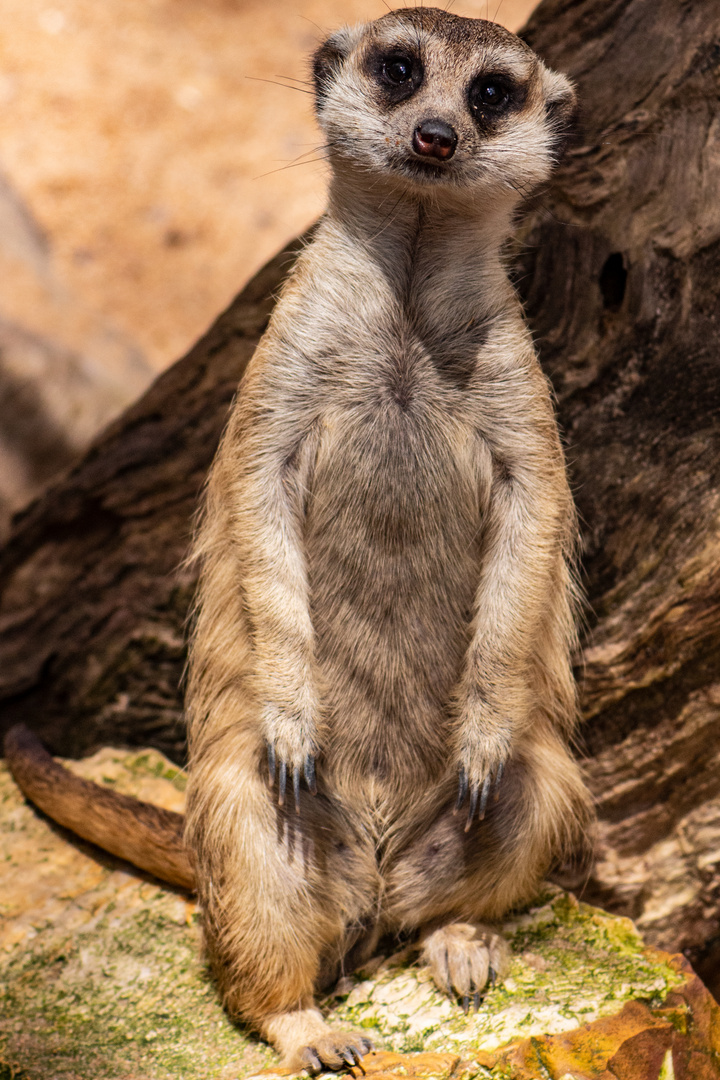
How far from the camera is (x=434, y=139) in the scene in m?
2.06

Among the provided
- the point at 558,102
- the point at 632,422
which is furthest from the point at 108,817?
the point at 558,102

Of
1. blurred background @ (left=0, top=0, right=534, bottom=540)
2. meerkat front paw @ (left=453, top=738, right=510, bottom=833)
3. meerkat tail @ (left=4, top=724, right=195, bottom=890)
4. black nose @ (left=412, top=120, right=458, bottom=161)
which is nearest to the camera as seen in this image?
black nose @ (left=412, top=120, right=458, bottom=161)

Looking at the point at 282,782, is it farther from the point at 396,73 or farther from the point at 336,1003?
the point at 396,73

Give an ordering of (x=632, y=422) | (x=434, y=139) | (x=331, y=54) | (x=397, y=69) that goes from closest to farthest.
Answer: (x=434, y=139) < (x=397, y=69) < (x=331, y=54) < (x=632, y=422)

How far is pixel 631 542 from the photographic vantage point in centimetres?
272

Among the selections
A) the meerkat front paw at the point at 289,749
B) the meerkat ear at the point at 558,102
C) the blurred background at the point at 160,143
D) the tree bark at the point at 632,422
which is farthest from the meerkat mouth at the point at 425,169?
the blurred background at the point at 160,143

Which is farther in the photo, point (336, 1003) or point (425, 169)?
point (336, 1003)

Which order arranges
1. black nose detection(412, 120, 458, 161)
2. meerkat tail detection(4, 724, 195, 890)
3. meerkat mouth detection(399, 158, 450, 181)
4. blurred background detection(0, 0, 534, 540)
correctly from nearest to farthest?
1. black nose detection(412, 120, 458, 161)
2. meerkat mouth detection(399, 158, 450, 181)
3. meerkat tail detection(4, 724, 195, 890)
4. blurred background detection(0, 0, 534, 540)

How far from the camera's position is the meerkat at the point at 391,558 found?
2.31 meters

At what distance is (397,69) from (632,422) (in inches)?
44.3

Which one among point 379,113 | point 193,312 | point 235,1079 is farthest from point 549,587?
point 193,312

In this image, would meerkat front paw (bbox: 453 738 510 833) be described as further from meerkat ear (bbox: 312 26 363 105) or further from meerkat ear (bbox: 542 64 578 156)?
meerkat ear (bbox: 312 26 363 105)

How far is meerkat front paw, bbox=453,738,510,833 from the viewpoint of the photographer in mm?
2377

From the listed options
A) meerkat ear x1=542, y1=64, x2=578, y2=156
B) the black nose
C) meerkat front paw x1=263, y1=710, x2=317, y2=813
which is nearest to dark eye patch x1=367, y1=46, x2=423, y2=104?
the black nose
